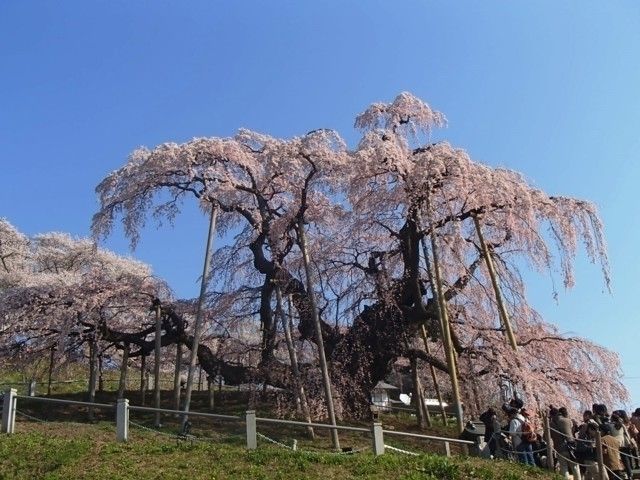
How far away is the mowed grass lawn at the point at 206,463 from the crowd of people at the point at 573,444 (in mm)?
842

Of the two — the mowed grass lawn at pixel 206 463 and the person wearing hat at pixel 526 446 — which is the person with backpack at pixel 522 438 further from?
the mowed grass lawn at pixel 206 463

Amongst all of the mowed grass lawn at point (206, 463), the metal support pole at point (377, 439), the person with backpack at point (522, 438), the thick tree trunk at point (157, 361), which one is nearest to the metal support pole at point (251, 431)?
the mowed grass lawn at point (206, 463)

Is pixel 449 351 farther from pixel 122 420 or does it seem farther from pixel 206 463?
pixel 122 420

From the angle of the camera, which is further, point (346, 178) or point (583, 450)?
point (346, 178)

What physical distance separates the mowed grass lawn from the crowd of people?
842mm

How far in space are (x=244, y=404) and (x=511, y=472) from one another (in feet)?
48.1

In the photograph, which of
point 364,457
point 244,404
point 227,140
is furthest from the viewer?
point 244,404

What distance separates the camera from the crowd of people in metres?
11.1

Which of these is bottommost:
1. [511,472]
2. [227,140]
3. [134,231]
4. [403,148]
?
[511,472]

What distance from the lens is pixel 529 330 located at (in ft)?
66.0

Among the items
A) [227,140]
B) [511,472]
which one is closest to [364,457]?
[511,472]

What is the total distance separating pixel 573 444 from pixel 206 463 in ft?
21.2

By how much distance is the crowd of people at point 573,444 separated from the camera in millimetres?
11086

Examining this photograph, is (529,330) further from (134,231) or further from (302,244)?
(134,231)
